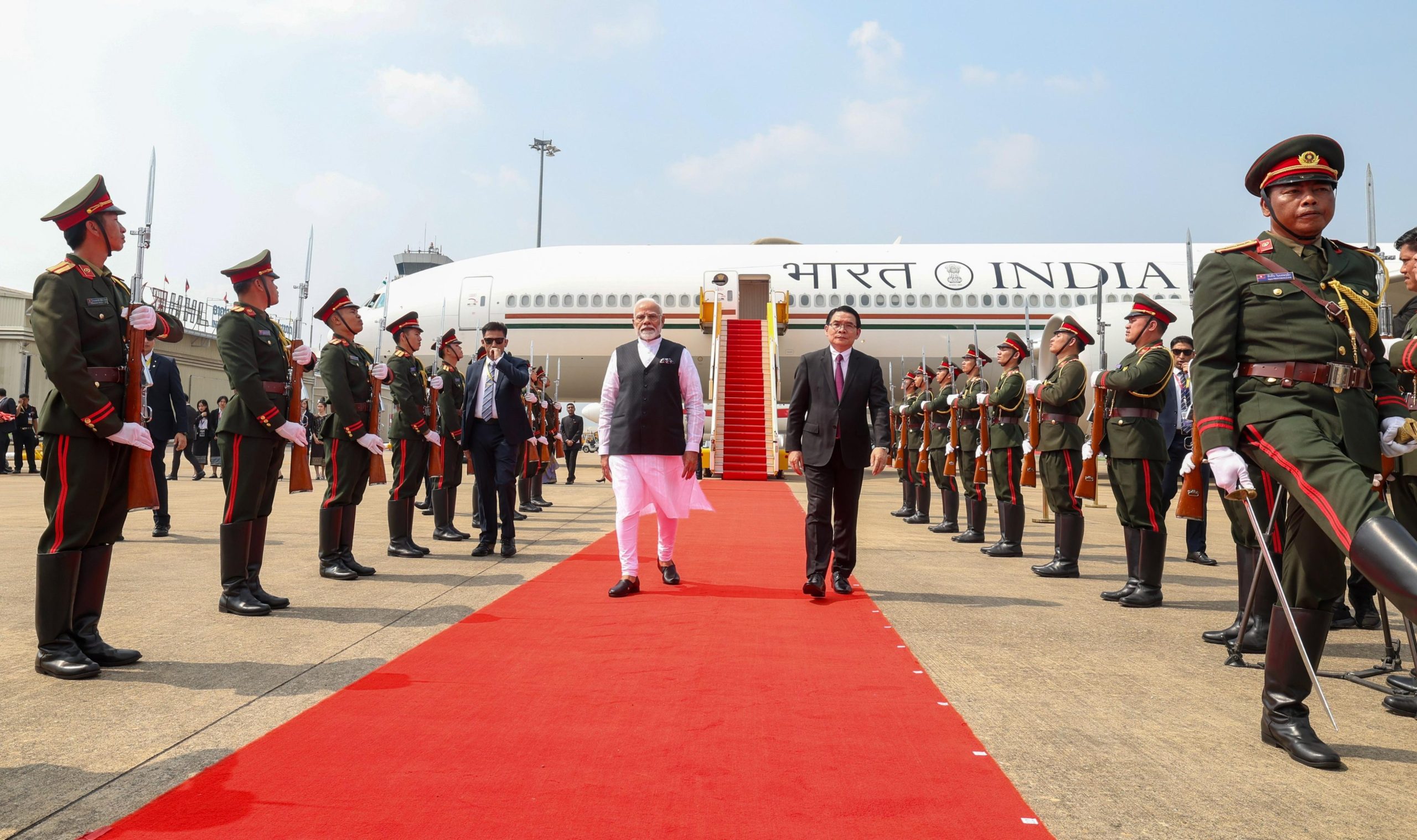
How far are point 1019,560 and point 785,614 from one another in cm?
318

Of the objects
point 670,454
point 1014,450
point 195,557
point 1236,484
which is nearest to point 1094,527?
point 1014,450

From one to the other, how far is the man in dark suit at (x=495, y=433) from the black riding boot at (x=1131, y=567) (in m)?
3.89

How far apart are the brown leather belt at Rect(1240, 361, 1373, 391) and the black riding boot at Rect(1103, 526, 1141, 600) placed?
2.58 metres

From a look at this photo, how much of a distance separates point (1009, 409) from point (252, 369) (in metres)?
5.37

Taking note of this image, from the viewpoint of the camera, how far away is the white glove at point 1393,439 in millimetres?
2943

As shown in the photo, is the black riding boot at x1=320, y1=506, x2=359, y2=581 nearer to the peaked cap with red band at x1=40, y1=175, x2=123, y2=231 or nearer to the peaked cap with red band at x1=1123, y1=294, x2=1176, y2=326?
the peaked cap with red band at x1=40, y1=175, x2=123, y2=231

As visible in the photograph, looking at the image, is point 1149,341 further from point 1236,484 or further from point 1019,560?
point 1236,484

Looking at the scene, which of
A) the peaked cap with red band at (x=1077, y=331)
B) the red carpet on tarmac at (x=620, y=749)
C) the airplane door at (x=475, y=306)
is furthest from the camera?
the airplane door at (x=475, y=306)

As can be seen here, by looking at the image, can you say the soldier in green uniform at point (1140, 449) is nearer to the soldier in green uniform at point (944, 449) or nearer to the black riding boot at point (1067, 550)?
the black riding boot at point (1067, 550)

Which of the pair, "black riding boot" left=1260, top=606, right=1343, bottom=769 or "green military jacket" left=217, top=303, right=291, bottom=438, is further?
"green military jacket" left=217, top=303, right=291, bottom=438

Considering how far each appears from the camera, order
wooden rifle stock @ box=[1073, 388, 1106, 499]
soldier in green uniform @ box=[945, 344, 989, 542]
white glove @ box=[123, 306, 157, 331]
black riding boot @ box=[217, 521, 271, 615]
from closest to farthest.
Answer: white glove @ box=[123, 306, 157, 331] → black riding boot @ box=[217, 521, 271, 615] → wooden rifle stock @ box=[1073, 388, 1106, 499] → soldier in green uniform @ box=[945, 344, 989, 542]

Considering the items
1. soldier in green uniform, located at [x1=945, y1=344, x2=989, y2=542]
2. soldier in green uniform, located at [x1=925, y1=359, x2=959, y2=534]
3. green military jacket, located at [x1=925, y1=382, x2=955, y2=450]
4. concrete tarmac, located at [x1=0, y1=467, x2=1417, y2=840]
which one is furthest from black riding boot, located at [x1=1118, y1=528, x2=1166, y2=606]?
green military jacket, located at [x1=925, y1=382, x2=955, y2=450]

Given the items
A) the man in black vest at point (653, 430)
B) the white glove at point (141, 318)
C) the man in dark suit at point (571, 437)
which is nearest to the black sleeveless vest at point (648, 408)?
the man in black vest at point (653, 430)

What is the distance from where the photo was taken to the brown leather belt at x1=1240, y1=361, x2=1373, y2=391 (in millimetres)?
2934
